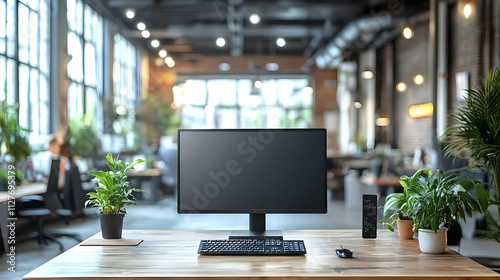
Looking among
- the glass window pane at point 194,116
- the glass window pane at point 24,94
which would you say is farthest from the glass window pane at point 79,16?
the glass window pane at point 194,116

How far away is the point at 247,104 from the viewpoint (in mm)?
21734

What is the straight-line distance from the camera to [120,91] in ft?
52.4

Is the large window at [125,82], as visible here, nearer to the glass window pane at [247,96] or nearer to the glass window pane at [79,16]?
the glass window pane at [79,16]

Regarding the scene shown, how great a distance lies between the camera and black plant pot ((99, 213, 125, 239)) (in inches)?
99.7

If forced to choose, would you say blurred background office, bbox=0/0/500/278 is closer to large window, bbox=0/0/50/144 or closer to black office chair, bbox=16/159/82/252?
large window, bbox=0/0/50/144

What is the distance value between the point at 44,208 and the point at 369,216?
181 inches

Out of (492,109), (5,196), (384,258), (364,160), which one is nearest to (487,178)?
(492,109)

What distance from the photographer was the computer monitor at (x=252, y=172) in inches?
99.7

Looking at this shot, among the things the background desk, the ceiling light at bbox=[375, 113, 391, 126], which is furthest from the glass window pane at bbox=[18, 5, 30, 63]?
the ceiling light at bbox=[375, 113, 391, 126]

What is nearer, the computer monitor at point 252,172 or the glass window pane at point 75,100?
the computer monitor at point 252,172

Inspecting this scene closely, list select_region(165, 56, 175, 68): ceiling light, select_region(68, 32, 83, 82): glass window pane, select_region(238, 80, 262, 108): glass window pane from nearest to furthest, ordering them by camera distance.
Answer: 1. select_region(68, 32, 83, 82): glass window pane
2. select_region(165, 56, 175, 68): ceiling light
3. select_region(238, 80, 262, 108): glass window pane

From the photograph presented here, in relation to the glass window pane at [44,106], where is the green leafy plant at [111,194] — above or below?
below

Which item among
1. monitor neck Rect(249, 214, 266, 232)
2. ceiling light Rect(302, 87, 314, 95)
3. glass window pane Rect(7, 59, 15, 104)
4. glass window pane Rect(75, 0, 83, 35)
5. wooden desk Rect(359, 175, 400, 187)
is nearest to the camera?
monitor neck Rect(249, 214, 266, 232)

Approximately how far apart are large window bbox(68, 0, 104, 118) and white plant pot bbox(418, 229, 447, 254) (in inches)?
395
